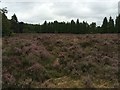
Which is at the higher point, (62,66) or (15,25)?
(15,25)

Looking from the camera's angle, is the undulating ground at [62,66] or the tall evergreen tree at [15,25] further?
the tall evergreen tree at [15,25]

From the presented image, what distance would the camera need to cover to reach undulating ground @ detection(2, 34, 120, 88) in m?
17.7

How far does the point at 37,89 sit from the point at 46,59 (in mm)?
7239

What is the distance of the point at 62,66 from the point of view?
2167 cm

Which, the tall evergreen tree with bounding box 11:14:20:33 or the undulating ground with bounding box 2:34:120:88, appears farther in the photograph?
the tall evergreen tree with bounding box 11:14:20:33

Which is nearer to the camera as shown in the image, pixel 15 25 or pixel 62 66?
pixel 62 66

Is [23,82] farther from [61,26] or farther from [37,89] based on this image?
[61,26]

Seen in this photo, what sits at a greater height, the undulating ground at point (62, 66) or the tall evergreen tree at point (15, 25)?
the tall evergreen tree at point (15, 25)

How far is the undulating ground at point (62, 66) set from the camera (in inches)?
698

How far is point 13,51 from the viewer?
81.0 feet

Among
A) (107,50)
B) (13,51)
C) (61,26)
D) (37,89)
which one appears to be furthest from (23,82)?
(61,26)

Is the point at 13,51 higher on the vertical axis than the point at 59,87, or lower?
higher

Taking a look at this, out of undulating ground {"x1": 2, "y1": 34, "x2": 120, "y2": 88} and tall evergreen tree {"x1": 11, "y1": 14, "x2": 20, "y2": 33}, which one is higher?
tall evergreen tree {"x1": 11, "y1": 14, "x2": 20, "y2": 33}

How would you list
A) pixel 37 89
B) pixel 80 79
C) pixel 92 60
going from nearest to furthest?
1. pixel 37 89
2. pixel 80 79
3. pixel 92 60
